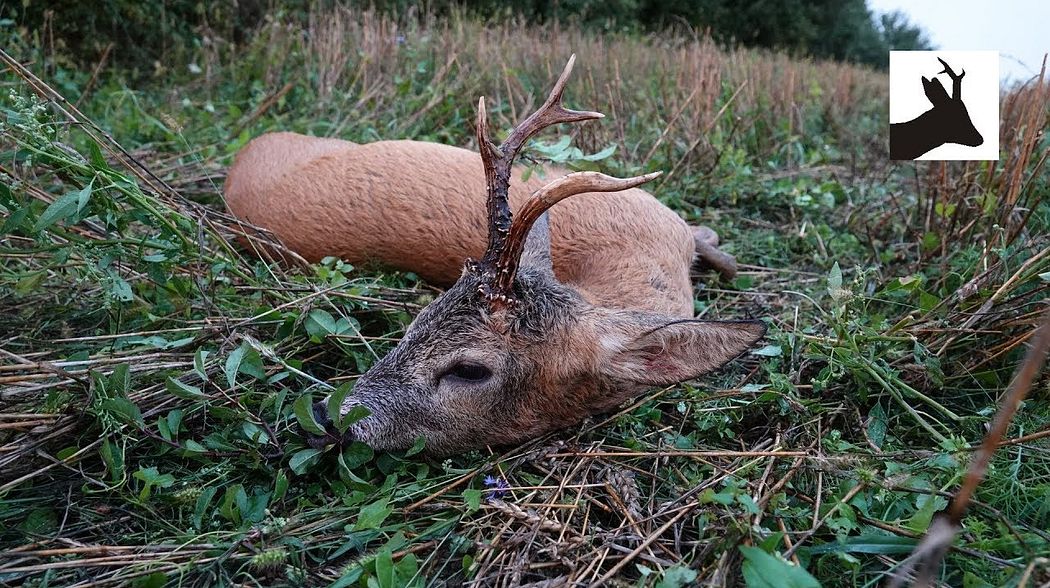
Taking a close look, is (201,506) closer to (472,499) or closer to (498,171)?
(472,499)

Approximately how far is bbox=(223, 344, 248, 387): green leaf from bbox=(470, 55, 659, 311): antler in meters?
0.90

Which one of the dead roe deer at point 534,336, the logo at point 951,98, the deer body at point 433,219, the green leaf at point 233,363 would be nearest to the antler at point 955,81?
the logo at point 951,98

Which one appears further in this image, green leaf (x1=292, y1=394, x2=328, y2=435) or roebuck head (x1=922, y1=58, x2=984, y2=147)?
roebuck head (x1=922, y1=58, x2=984, y2=147)

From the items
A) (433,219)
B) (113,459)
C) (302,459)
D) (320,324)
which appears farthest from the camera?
(433,219)

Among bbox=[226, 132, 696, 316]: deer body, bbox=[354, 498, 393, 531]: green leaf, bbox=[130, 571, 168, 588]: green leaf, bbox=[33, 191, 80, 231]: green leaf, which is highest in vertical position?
bbox=[33, 191, 80, 231]: green leaf

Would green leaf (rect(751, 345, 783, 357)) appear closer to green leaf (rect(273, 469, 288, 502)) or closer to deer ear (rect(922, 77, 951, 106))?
green leaf (rect(273, 469, 288, 502))

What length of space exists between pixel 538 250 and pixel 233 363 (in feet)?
4.17

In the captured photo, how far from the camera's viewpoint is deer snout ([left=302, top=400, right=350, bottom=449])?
8.02ft

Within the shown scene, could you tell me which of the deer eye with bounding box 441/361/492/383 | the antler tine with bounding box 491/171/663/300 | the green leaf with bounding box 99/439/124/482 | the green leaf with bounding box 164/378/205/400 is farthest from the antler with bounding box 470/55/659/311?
the green leaf with bounding box 99/439/124/482

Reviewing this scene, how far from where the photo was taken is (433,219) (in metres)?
3.82

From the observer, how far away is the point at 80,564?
2.00 metres

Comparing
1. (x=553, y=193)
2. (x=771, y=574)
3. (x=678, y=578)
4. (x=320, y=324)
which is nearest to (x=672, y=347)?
(x=553, y=193)

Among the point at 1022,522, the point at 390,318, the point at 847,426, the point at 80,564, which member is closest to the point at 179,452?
the point at 80,564

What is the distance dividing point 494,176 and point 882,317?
1.86 metres
